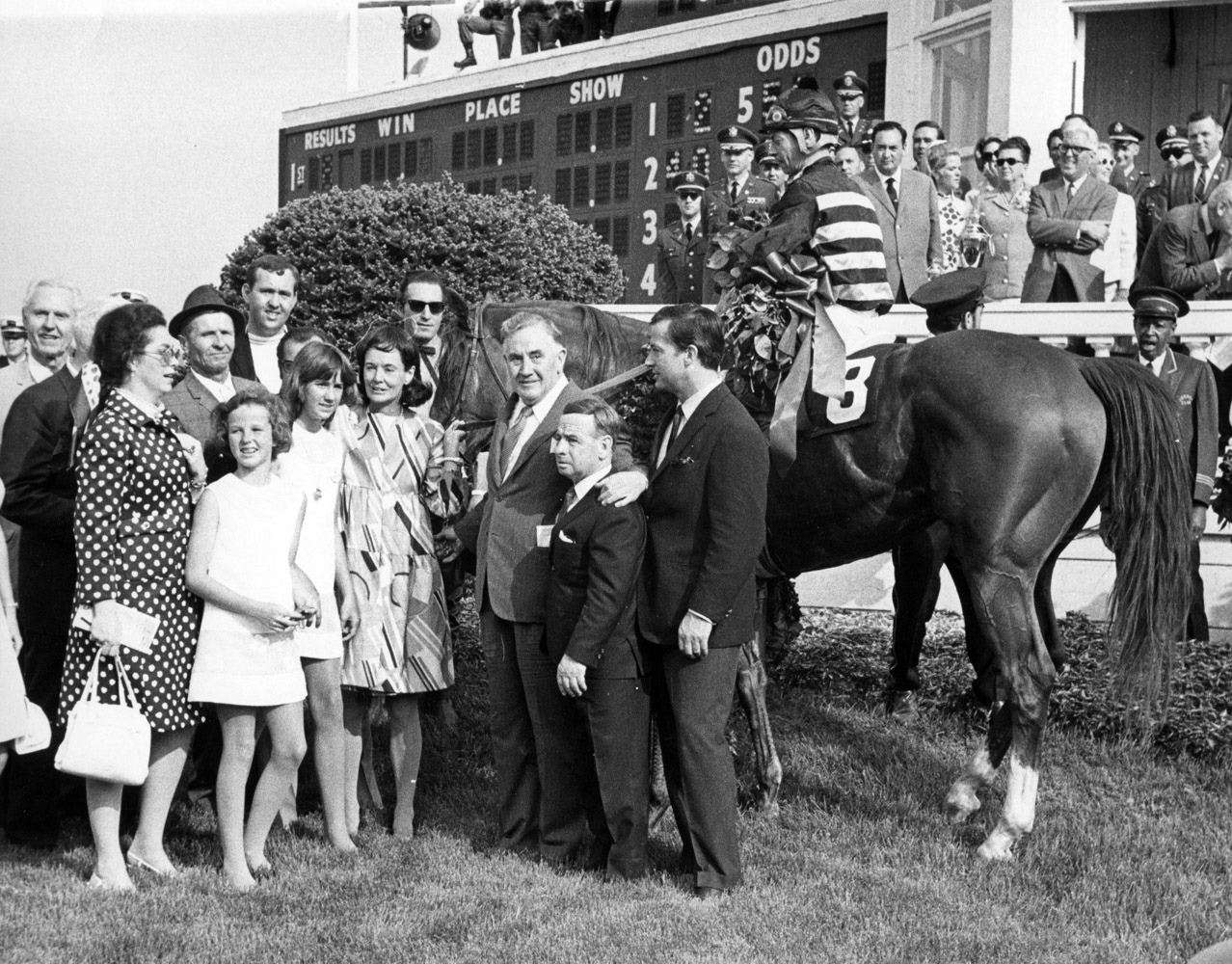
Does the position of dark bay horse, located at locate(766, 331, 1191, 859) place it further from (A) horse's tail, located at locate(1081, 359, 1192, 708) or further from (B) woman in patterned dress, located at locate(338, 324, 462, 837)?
(B) woman in patterned dress, located at locate(338, 324, 462, 837)

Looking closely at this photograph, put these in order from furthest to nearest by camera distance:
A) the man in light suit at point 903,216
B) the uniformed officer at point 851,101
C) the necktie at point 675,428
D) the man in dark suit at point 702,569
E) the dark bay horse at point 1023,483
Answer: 1. the uniformed officer at point 851,101
2. the man in light suit at point 903,216
3. the dark bay horse at point 1023,483
4. the necktie at point 675,428
5. the man in dark suit at point 702,569

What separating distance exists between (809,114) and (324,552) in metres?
2.59

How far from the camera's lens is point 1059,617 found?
8695mm

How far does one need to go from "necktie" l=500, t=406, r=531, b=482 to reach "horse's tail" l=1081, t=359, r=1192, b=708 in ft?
6.66

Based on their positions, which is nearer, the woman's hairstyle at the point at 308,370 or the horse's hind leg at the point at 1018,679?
the horse's hind leg at the point at 1018,679

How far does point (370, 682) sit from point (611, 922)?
1.39 meters

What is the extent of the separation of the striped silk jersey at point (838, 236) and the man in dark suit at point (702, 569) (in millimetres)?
1091

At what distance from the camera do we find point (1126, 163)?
38.9 feet

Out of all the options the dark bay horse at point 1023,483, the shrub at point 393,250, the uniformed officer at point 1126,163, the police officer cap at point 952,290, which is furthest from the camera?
the uniformed officer at point 1126,163

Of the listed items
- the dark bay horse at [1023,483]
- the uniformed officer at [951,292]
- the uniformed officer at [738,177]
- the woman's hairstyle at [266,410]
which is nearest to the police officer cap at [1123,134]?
the uniformed officer at [738,177]

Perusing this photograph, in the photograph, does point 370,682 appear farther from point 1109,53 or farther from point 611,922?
point 1109,53

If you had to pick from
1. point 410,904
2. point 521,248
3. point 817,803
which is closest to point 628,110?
point 521,248

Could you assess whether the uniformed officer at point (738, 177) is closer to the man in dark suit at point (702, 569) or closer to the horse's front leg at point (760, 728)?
the horse's front leg at point (760, 728)

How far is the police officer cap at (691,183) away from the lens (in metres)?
11.9
